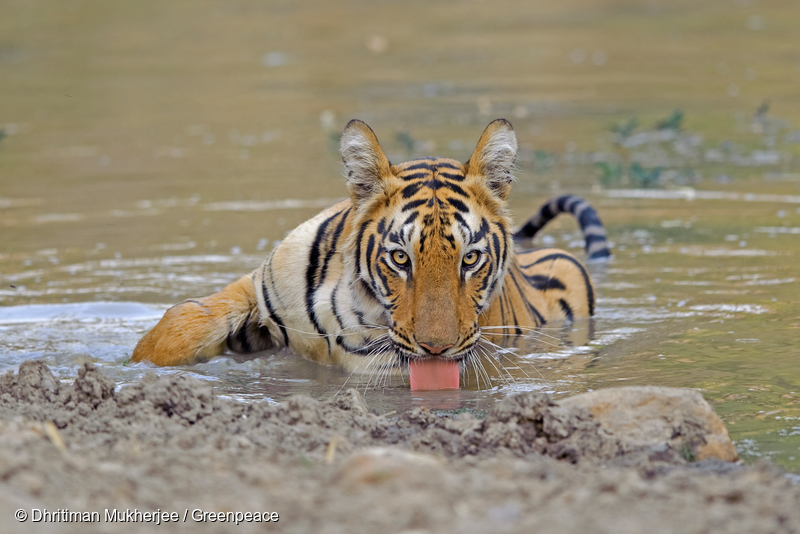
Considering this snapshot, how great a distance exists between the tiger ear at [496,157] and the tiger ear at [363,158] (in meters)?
0.39

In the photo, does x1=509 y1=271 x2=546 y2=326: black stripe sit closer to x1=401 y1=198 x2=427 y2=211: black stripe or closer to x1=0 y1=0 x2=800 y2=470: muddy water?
x1=0 y1=0 x2=800 y2=470: muddy water

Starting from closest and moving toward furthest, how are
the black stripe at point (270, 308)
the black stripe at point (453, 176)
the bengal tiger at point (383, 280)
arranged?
the bengal tiger at point (383, 280) → the black stripe at point (453, 176) → the black stripe at point (270, 308)

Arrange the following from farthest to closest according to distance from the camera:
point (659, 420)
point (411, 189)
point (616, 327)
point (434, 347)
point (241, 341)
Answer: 1. point (616, 327)
2. point (241, 341)
3. point (411, 189)
4. point (434, 347)
5. point (659, 420)

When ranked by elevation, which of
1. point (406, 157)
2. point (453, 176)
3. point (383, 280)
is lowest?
point (383, 280)

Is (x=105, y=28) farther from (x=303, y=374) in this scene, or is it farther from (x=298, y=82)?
(x=303, y=374)

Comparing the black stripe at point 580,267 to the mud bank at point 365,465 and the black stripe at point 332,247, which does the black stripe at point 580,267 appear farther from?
the mud bank at point 365,465

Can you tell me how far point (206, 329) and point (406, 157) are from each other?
4.90 meters

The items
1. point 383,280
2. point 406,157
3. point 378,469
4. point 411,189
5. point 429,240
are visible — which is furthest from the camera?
point 406,157

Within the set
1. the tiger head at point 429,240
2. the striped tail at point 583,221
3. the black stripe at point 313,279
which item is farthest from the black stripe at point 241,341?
the striped tail at point 583,221

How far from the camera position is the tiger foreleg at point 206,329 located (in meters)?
4.41

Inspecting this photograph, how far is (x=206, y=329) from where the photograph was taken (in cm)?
446

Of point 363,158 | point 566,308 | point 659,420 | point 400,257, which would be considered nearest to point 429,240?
point 400,257

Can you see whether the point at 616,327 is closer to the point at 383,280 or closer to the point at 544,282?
the point at 544,282

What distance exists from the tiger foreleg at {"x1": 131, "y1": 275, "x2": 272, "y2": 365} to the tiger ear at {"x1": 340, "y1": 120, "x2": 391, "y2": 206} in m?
0.83
